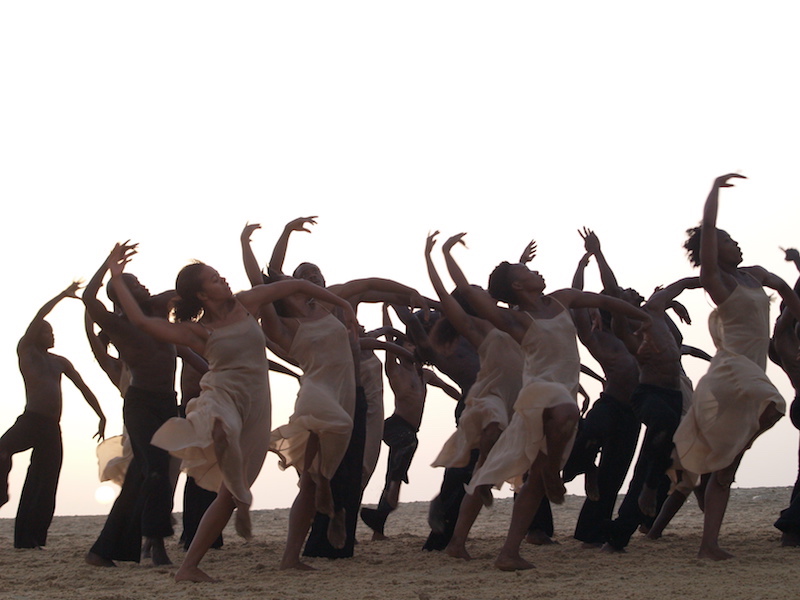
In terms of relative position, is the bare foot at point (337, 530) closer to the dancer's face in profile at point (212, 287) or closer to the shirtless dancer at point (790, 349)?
the dancer's face in profile at point (212, 287)

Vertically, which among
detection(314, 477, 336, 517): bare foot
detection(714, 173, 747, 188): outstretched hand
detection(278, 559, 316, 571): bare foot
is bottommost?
detection(278, 559, 316, 571): bare foot

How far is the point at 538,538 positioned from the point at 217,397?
3.91m

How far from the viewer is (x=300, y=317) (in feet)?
27.1

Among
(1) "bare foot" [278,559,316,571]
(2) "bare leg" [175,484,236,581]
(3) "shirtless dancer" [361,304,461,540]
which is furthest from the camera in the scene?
(3) "shirtless dancer" [361,304,461,540]

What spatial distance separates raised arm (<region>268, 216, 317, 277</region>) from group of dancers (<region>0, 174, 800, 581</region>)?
11 millimetres

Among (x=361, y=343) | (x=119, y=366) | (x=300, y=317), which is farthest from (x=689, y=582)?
(x=119, y=366)

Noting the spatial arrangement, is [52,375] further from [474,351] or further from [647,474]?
[647,474]

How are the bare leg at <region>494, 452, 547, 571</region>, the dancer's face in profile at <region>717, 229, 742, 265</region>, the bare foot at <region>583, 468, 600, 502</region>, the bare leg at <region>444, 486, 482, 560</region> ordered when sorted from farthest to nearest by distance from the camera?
the bare foot at <region>583, 468, 600, 502</region>
the dancer's face in profile at <region>717, 229, 742, 265</region>
the bare leg at <region>444, 486, 482, 560</region>
the bare leg at <region>494, 452, 547, 571</region>

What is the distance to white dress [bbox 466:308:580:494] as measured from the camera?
7.52 meters

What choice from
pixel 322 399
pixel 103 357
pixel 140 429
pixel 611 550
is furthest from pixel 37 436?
pixel 611 550

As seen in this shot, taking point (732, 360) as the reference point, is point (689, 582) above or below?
below

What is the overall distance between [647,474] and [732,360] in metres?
1.25

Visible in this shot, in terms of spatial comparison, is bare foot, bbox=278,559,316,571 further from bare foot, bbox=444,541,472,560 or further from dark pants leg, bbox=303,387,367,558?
bare foot, bbox=444,541,472,560

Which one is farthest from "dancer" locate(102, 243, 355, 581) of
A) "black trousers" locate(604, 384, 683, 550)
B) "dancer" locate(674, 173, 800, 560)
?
"black trousers" locate(604, 384, 683, 550)
